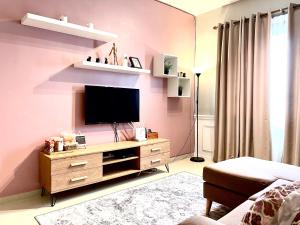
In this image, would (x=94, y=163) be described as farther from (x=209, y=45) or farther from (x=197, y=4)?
(x=197, y=4)

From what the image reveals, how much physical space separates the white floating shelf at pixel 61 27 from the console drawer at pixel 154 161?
1743 millimetres

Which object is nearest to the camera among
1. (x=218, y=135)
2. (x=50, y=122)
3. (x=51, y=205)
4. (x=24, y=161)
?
(x=51, y=205)

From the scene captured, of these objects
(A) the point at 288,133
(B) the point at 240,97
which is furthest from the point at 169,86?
(A) the point at 288,133

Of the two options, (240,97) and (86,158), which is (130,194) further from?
(240,97)

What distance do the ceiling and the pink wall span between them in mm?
378

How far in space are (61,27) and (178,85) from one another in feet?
7.10

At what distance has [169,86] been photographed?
4.20 meters

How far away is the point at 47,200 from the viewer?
265 centimetres

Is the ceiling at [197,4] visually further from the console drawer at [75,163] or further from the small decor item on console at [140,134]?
the console drawer at [75,163]

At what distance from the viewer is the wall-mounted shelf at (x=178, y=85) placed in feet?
13.5

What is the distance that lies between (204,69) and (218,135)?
129cm

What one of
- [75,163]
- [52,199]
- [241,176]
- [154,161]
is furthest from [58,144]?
[241,176]

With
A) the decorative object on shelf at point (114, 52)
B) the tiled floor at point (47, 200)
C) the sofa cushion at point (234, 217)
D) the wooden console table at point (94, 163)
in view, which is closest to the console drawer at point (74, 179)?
the wooden console table at point (94, 163)

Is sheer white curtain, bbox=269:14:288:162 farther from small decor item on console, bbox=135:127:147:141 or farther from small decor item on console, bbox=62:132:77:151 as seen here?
small decor item on console, bbox=62:132:77:151
